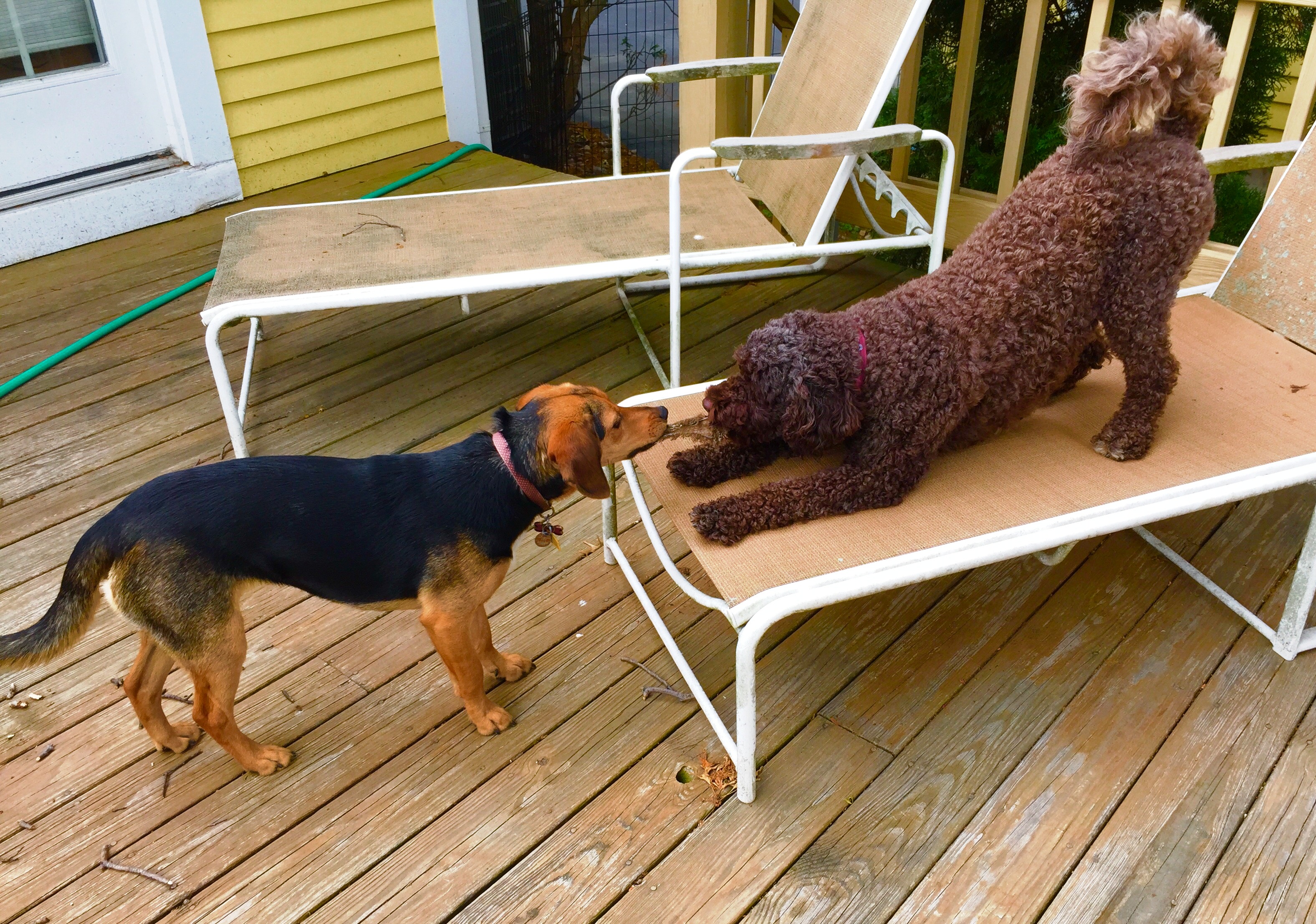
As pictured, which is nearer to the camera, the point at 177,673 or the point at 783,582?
the point at 783,582

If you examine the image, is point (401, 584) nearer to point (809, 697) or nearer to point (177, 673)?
point (177, 673)

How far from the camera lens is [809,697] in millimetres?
2260

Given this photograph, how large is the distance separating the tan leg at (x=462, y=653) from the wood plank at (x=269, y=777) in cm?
11

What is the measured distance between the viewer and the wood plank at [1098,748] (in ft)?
6.05

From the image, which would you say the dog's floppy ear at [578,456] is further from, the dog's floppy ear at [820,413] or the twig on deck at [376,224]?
the twig on deck at [376,224]

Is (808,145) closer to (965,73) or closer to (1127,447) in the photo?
(1127,447)

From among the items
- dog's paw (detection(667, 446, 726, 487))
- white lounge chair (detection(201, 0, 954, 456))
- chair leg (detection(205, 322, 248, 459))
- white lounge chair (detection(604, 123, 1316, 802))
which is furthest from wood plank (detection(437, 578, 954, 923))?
chair leg (detection(205, 322, 248, 459))

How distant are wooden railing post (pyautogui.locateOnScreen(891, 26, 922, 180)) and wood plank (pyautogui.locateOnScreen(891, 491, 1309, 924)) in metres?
2.01

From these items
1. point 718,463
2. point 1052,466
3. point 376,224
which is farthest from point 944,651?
point 376,224

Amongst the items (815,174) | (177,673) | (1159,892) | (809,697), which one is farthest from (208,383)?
(1159,892)

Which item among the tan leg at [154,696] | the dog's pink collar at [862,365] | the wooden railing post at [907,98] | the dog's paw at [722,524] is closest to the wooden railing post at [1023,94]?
the wooden railing post at [907,98]

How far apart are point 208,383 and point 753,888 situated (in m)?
2.75

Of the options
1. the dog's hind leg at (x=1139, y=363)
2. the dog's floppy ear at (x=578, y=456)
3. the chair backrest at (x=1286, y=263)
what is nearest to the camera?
the dog's floppy ear at (x=578, y=456)

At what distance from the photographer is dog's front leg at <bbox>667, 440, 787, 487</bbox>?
2184 millimetres
